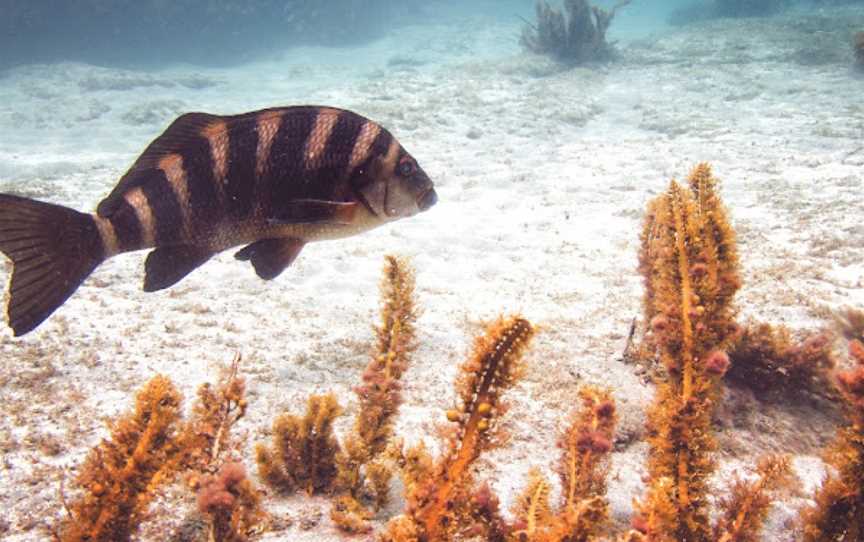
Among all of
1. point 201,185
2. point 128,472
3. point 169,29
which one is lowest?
point 128,472

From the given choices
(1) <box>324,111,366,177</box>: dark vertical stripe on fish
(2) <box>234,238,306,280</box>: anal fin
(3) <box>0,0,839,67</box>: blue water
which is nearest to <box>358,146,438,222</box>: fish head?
(1) <box>324,111,366,177</box>: dark vertical stripe on fish

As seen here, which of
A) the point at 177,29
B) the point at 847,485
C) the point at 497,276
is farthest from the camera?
the point at 177,29

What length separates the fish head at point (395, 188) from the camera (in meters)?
2.52

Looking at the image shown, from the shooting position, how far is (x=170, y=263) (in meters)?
2.48

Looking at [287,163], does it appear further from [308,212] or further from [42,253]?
[42,253]

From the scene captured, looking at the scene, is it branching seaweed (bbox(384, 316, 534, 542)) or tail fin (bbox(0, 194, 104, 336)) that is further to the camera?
tail fin (bbox(0, 194, 104, 336))

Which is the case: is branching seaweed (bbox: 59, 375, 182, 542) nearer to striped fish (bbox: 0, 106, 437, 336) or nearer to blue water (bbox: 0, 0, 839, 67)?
striped fish (bbox: 0, 106, 437, 336)

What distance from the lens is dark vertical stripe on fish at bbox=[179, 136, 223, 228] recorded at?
240 centimetres

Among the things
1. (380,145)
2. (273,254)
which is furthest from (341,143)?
(273,254)

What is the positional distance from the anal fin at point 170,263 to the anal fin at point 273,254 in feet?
0.78

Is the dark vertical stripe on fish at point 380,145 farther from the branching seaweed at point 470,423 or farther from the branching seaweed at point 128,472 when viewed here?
the branching seaweed at point 128,472

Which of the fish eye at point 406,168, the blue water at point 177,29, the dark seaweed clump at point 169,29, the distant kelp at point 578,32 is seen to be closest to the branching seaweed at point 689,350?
the fish eye at point 406,168

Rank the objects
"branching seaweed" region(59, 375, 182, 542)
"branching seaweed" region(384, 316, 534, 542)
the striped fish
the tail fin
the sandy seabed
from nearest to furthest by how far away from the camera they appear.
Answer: "branching seaweed" region(384, 316, 534, 542), "branching seaweed" region(59, 375, 182, 542), the tail fin, the striped fish, the sandy seabed

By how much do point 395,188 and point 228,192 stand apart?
80 cm
